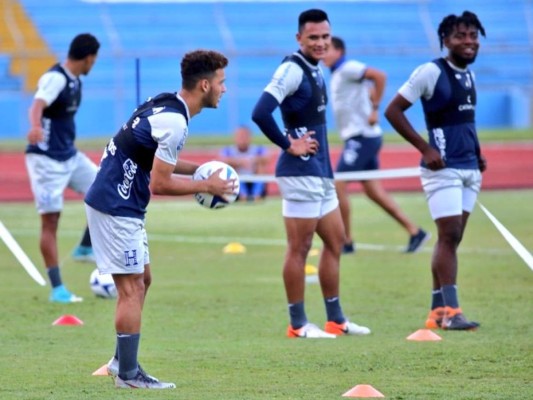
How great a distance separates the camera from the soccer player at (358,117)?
16703 millimetres

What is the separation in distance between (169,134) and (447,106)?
11.6 ft

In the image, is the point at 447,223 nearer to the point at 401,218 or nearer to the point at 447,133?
the point at 447,133

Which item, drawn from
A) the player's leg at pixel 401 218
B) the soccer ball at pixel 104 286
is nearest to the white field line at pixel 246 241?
the player's leg at pixel 401 218

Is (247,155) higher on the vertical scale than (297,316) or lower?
lower

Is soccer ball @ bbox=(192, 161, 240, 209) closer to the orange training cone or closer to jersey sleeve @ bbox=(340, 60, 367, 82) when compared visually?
the orange training cone

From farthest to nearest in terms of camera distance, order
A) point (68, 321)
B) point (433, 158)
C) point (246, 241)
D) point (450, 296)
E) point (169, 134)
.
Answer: point (246, 241), point (68, 321), point (450, 296), point (433, 158), point (169, 134)

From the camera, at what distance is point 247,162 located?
1022 inches

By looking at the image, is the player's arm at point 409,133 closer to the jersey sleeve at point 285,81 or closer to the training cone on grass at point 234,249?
the jersey sleeve at point 285,81

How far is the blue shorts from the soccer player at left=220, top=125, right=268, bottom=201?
7.90 m

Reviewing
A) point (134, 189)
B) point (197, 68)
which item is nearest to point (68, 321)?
point (134, 189)

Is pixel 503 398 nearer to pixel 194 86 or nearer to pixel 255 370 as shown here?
pixel 255 370

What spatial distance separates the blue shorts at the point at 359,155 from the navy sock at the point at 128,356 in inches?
364

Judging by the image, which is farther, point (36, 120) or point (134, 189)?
point (36, 120)

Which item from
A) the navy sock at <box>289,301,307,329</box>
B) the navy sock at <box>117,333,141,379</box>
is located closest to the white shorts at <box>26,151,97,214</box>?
the navy sock at <box>289,301,307,329</box>
